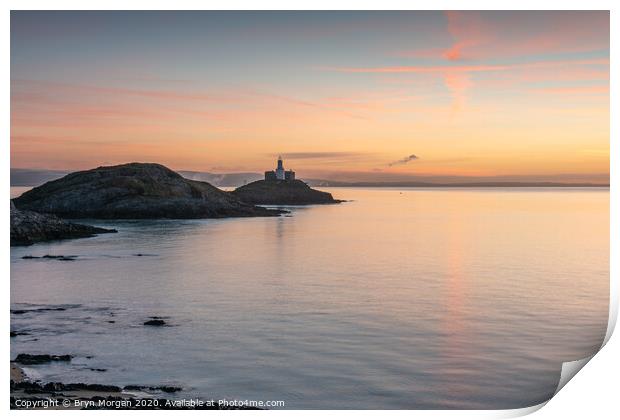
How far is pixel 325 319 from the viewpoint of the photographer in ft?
49.3

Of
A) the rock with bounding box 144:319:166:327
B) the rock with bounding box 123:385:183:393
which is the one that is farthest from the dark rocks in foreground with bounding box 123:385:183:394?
the rock with bounding box 144:319:166:327

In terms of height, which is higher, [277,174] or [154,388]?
[277,174]

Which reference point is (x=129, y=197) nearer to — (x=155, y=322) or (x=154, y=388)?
(x=155, y=322)

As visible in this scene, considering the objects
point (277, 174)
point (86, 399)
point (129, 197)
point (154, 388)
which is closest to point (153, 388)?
point (154, 388)

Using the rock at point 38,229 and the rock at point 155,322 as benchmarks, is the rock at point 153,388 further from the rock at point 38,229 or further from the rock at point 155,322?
the rock at point 38,229

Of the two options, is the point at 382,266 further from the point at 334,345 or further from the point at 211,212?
the point at 211,212

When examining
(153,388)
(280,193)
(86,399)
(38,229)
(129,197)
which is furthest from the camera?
(280,193)

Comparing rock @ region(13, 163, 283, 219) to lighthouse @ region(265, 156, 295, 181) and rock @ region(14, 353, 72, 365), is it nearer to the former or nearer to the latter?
lighthouse @ region(265, 156, 295, 181)

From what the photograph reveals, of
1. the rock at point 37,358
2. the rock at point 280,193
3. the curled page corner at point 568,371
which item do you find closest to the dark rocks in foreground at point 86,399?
the rock at point 37,358

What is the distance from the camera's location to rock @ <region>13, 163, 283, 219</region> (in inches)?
2179

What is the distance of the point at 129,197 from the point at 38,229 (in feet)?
73.8

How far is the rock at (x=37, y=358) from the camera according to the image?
10664 mm

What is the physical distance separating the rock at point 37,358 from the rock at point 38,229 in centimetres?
2409

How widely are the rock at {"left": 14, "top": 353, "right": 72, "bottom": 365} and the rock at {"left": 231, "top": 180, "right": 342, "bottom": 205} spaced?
80.2m
